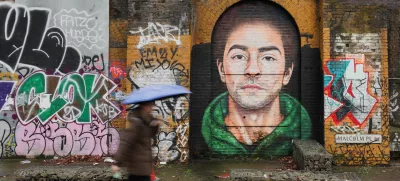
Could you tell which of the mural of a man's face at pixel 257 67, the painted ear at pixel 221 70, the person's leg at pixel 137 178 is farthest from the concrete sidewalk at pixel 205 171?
the person's leg at pixel 137 178

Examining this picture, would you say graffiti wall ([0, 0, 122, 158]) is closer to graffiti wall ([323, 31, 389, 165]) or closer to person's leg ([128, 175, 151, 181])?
graffiti wall ([323, 31, 389, 165])

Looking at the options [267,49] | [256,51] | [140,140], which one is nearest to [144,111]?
[140,140]

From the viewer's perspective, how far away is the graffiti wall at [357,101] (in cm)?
926

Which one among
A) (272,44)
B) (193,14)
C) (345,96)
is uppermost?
(193,14)

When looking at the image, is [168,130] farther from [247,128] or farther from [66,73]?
[66,73]

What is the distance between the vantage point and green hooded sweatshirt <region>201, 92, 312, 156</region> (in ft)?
33.0

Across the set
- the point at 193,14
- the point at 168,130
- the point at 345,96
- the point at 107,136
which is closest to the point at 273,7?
the point at 193,14

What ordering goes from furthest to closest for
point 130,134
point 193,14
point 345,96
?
point 193,14, point 345,96, point 130,134

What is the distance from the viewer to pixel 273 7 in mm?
10086

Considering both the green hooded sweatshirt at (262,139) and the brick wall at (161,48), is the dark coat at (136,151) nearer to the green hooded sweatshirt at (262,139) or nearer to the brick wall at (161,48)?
the brick wall at (161,48)

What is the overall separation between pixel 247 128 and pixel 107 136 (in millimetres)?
3443

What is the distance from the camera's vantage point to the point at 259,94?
1003 centimetres

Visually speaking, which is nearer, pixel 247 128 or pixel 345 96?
pixel 345 96

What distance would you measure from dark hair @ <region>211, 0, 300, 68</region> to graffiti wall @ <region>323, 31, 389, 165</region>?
40.6 inches
